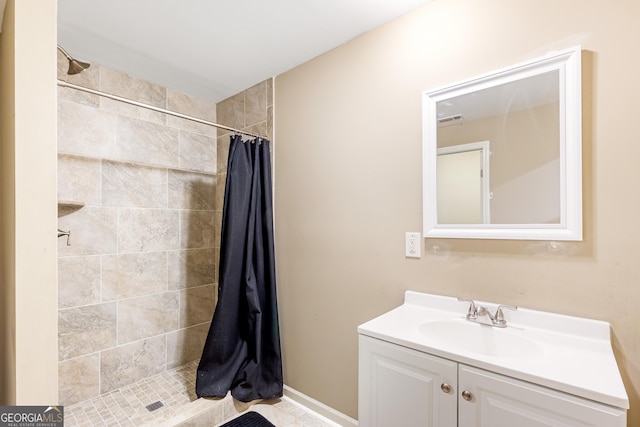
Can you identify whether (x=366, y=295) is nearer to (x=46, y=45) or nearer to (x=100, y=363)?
(x=46, y=45)

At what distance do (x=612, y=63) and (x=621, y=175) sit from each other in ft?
1.35

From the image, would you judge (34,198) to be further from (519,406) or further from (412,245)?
(519,406)

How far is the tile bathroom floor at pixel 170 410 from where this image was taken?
178 centimetres

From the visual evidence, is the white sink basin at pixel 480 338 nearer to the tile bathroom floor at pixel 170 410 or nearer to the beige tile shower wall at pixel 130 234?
the tile bathroom floor at pixel 170 410

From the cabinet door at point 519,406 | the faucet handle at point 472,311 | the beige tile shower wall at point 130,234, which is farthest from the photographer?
the beige tile shower wall at point 130,234

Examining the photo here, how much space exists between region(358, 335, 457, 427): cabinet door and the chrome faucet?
369 millimetres

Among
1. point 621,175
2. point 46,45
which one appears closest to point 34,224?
point 46,45

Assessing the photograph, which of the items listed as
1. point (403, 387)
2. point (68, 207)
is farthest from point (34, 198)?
point (403, 387)

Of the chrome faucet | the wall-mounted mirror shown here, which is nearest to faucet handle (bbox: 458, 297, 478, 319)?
the chrome faucet

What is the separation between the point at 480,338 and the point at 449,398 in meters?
0.35

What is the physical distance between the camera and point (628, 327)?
106cm

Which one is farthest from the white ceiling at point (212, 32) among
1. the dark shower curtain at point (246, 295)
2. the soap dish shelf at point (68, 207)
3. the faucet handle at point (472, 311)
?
the faucet handle at point (472, 311)

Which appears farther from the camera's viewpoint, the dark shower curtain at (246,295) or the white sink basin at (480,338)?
the dark shower curtain at (246,295)

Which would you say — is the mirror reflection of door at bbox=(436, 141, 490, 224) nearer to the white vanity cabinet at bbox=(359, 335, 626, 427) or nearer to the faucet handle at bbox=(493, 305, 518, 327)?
the faucet handle at bbox=(493, 305, 518, 327)
